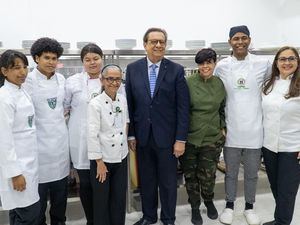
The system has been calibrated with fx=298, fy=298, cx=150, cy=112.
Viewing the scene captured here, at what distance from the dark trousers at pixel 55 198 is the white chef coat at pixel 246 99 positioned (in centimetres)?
142

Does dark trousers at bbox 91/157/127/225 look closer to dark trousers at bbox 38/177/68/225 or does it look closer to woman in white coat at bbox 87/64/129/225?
woman in white coat at bbox 87/64/129/225

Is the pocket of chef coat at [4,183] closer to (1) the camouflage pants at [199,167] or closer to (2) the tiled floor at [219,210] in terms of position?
(2) the tiled floor at [219,210]

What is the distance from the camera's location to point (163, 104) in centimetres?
227

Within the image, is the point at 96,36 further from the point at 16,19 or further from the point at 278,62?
the point at 278,62

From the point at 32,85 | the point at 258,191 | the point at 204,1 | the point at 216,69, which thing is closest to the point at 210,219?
the point at 258,191

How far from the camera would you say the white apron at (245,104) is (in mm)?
2439

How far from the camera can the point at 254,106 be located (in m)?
2.44

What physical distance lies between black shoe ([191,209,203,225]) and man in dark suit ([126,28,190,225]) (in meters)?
0.27

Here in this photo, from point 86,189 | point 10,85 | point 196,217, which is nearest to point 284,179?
point 196,217

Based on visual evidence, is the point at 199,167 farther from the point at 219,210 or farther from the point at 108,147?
the point at 108,147

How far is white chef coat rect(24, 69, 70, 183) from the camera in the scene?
2033 mm

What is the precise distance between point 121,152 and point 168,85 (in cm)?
61

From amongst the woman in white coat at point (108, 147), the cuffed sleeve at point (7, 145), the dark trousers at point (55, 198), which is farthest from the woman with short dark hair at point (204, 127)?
the cuffed sleeve at point (7, 145)

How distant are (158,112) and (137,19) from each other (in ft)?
7.17
